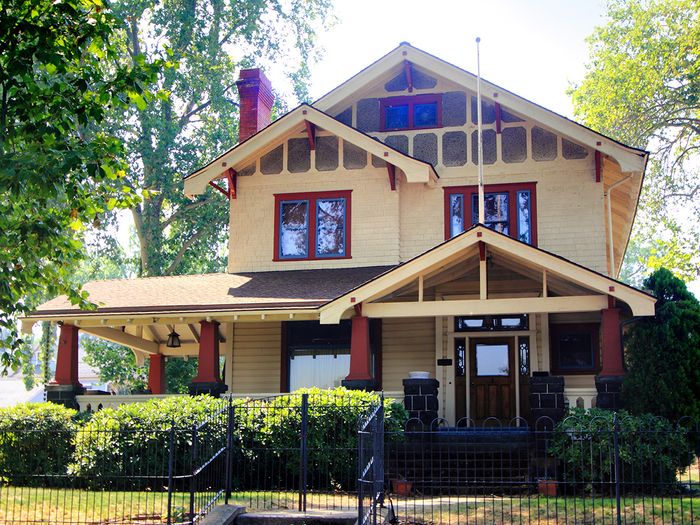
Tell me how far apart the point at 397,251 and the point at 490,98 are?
425cm

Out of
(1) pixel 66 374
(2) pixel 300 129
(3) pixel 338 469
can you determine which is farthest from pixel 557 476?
(1) pixel 66 374

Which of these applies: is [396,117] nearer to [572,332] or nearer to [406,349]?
[406,349]

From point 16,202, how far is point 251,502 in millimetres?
5506

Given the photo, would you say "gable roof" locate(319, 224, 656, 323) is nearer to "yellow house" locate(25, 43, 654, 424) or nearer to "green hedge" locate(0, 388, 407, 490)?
"yellow house" locate(25, 43, 654, 424)

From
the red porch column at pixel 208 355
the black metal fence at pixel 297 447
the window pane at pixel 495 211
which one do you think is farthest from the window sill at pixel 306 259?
the black metal fence at pixel 297 447

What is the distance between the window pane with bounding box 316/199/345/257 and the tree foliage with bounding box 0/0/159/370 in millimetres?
9349

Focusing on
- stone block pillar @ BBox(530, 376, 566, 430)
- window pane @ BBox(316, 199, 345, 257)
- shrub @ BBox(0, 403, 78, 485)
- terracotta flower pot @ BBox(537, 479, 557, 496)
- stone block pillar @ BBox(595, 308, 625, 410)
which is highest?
window pane @ BBox(316, 199, 345, 257)

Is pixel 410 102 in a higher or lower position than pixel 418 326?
higher

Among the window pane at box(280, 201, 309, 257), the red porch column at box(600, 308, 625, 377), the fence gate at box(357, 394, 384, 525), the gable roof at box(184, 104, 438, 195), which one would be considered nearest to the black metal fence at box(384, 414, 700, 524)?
the fence gate at box(357, 394, 384, 525)

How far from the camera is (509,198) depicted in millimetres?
21797

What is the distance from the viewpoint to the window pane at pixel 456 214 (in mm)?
21938

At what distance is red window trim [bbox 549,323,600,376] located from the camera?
20.3 meters

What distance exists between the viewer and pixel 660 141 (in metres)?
38.6

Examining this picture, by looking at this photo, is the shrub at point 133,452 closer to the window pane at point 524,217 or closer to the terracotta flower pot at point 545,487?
the terracotta flower pot at point 545,487
